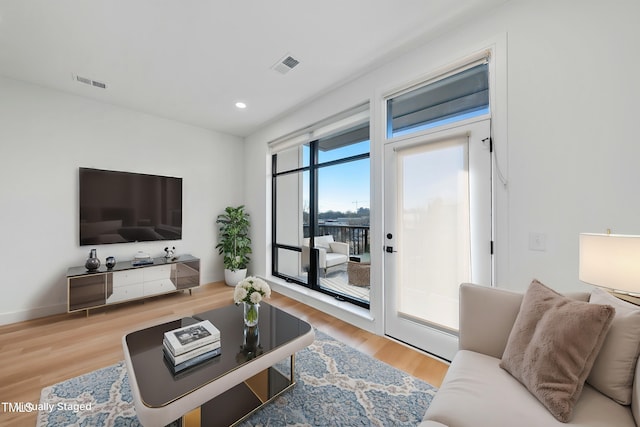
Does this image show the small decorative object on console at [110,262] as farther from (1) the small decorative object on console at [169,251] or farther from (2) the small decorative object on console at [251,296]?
(2) the small decorative object on console at [251,296]

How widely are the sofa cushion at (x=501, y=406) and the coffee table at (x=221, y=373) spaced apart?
95cm

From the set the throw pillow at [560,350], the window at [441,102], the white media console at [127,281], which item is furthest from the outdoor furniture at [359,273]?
the white media console at [127,281]

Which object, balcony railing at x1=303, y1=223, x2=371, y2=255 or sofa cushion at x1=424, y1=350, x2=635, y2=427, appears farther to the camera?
balcony railing at x1=303, y1=223, x2=371, y2=255

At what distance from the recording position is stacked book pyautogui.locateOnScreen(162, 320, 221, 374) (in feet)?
4.56

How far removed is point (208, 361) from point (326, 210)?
2438mm

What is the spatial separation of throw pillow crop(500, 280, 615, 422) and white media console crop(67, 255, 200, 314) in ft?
13.1

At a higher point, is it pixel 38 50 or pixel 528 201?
pixel 38 50

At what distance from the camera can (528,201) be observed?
177cm

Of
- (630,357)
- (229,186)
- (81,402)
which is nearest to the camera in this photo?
(630,357)

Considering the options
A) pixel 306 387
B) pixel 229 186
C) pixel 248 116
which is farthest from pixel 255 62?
pixel 306 387

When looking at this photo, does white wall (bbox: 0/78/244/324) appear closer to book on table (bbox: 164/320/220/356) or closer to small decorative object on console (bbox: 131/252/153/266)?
small decorative object on console (bbox: 131/252/153/266)

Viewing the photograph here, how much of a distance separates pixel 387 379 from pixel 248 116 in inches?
154

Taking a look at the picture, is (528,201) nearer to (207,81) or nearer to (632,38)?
(632,38)

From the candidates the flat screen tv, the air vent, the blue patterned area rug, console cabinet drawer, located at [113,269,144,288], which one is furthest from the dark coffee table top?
the air vent
